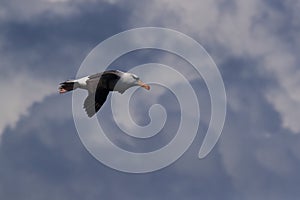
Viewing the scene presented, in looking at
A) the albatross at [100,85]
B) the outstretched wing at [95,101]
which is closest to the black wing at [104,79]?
the albatross at [100,85]

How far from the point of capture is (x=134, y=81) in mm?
61969

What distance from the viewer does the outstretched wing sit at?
63000 millimetres

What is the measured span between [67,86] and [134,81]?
838 centimetres

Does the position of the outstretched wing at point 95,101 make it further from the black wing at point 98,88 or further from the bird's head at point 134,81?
the bird's head at point 134,81

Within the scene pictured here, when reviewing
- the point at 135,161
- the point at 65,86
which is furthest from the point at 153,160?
the point at 65,86

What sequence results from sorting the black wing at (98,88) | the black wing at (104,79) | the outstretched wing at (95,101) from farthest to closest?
1. the outstretched wing at (95,101)
2. the black wing at (98,88)
3. the black wing at (104,79)

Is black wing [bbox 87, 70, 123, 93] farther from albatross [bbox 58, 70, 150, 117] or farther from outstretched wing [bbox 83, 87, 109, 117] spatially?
outstretched wing [bbox 83, 87, 109, 117]

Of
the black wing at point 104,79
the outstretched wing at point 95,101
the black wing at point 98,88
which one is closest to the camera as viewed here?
the black wing at point 104,79

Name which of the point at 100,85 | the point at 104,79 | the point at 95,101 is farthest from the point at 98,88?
the point at 104,79

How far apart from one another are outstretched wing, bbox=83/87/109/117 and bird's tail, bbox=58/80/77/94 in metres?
2.40

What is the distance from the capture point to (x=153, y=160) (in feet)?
199

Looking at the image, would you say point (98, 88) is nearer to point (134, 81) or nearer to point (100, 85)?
point (100, 85)

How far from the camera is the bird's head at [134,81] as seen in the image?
2420 inches

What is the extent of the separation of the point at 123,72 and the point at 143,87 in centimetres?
297
